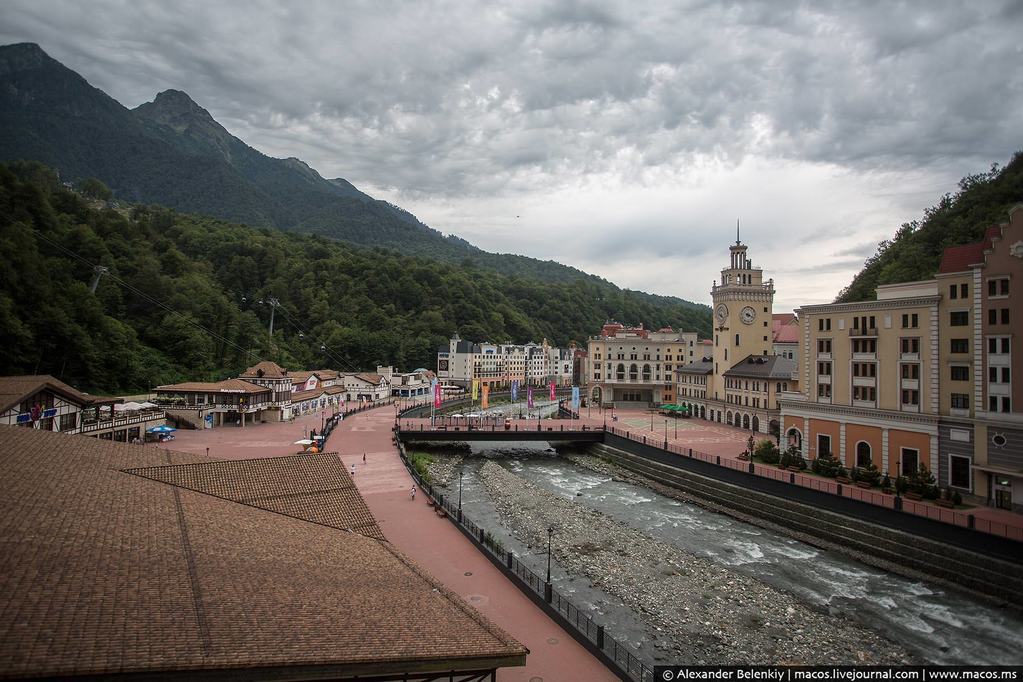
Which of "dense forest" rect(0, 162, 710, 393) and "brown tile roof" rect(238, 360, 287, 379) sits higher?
"dense forest" rect(0, 162, 710, 393)

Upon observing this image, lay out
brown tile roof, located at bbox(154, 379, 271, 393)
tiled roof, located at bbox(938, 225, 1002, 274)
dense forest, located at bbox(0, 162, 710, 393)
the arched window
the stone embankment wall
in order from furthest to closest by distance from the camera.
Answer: dense forest, located at bbox(0, 162, 710, 393), brown tile roof, located at bbox(154, 379, 271, 393), the arched window, tiled roof, located at bbox(938, 225, 1002, 274), the stone embankment wall

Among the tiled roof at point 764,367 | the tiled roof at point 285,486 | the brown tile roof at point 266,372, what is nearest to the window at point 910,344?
the tiled roof at point 764,367

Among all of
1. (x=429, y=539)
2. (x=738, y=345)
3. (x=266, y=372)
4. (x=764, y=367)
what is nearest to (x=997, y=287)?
(x=764, y=367)

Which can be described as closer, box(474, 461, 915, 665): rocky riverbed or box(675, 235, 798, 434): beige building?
box(474, 461, 915, 665): rocky riverbed

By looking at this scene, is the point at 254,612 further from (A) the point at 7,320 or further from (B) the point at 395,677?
(A) the point at 7,320

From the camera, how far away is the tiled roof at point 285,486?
15.4 metres

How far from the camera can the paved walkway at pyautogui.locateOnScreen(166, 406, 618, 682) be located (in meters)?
15.3

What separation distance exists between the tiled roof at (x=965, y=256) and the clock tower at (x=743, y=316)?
30410mm

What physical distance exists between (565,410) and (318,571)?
220ft

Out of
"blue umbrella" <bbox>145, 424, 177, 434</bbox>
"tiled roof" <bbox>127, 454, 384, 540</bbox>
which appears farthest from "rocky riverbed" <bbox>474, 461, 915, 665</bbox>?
"blue umbrella" <bbox>145, 424, 177, 434</bbox>

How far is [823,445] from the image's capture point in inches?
1471

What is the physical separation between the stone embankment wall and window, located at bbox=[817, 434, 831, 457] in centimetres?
672

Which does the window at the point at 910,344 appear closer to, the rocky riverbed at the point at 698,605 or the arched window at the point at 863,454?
the arched window at the point at 863,454

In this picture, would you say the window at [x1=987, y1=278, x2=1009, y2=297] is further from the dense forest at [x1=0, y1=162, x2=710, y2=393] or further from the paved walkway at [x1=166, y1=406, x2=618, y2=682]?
the dense forest at [x1=0, y1=162, x2=710, y2=393]
